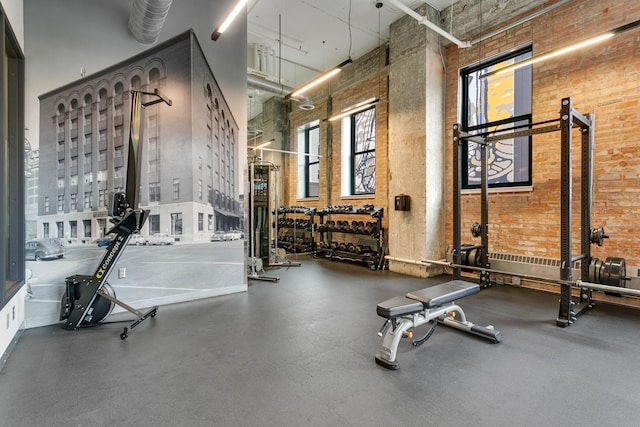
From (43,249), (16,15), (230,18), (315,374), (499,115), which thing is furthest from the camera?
(499,115)

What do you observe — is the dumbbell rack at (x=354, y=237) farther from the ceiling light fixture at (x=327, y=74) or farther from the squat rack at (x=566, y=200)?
the ceiling light fixture at (x=327, y=74)

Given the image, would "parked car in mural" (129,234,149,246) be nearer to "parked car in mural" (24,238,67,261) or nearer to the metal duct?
"parked car in mural" (24,238,67,261)

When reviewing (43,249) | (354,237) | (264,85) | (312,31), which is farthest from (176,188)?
(354,237)

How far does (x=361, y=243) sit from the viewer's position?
7660mm

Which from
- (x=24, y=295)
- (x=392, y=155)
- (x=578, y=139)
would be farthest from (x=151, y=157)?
(x=578, y=139)

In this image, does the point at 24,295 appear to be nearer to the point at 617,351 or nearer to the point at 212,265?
the point at 212,265

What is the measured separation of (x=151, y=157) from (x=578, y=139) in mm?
5882

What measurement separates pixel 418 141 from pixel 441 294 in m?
3.73

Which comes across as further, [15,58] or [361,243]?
[361,243]

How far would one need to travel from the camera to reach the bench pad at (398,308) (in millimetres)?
2486

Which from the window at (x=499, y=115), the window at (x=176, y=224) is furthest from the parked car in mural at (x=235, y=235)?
the window at (x=499, y=115)

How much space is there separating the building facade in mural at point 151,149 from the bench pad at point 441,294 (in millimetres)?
2989

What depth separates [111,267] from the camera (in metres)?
3.30

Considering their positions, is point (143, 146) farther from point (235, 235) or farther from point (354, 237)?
point (354, 237)
